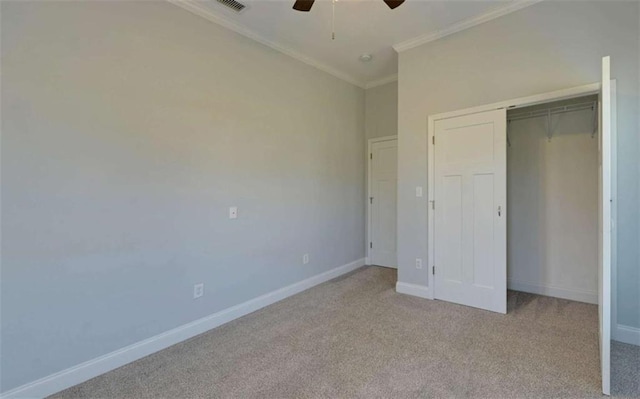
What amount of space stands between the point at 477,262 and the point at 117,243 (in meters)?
3.25

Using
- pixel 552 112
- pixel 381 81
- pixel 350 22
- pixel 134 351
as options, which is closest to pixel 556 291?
pixel 552 112

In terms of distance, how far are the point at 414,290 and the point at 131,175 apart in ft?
10.1

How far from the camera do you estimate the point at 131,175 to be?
2.24 meters

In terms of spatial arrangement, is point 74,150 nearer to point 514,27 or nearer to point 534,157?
point 514,27

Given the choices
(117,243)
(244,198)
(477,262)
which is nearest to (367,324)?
(477,262)

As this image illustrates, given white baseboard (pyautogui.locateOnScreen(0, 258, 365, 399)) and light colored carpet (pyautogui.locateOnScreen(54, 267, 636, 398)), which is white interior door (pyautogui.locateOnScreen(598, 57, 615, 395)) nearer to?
light colored carpet (pyautogui.locateOnScreen(54, 267, 636, 398))

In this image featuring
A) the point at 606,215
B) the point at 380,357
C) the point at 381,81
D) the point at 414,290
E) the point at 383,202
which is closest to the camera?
the point at 606,215

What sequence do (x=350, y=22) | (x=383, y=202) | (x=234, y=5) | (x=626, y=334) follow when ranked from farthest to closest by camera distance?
(x=383, y=202) < (x=350, y=22) < (x=234, y=5) < (x=626, y=334)

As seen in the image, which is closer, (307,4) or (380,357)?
(307,4)

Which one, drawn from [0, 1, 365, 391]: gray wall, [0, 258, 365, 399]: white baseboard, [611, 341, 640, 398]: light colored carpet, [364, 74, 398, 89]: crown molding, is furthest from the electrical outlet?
[364, 74, 398, 89]: crown molding

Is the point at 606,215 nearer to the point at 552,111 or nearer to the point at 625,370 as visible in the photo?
the point at 625,370

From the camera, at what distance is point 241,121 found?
119 inches

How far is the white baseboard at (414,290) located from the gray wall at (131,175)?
1.31 metres

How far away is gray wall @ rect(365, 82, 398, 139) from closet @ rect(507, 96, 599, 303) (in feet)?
5.06
